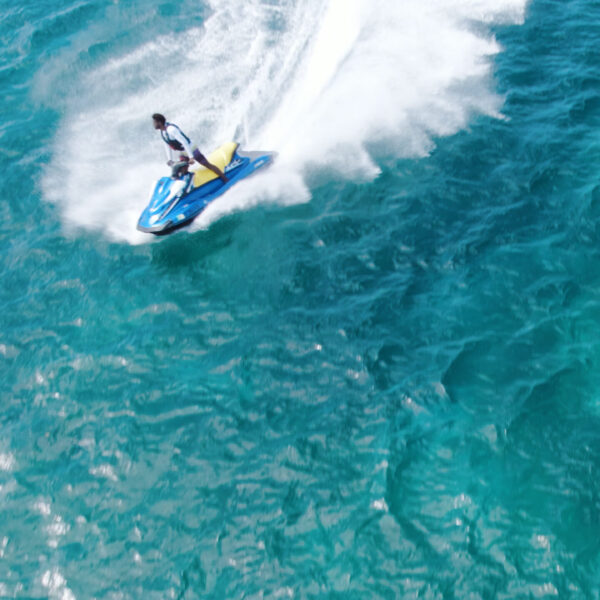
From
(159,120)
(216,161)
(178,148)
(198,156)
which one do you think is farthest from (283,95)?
(159,120)

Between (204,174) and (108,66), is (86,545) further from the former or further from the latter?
(108,66)

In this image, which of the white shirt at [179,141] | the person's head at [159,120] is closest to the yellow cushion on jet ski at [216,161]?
the white shirt at [179,141]

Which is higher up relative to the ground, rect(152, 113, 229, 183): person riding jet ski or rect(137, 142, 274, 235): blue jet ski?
rect(152, 113, 229, 183): person riding jet ski

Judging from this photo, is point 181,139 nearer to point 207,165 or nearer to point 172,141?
point 172,141

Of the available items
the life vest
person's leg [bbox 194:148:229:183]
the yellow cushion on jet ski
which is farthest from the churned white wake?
the life vest

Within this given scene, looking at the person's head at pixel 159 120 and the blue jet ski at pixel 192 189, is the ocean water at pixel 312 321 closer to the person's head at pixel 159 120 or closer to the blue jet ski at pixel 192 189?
the blue jet ski at pixel 192 189

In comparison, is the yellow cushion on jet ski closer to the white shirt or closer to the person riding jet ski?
the person riding jet ski
